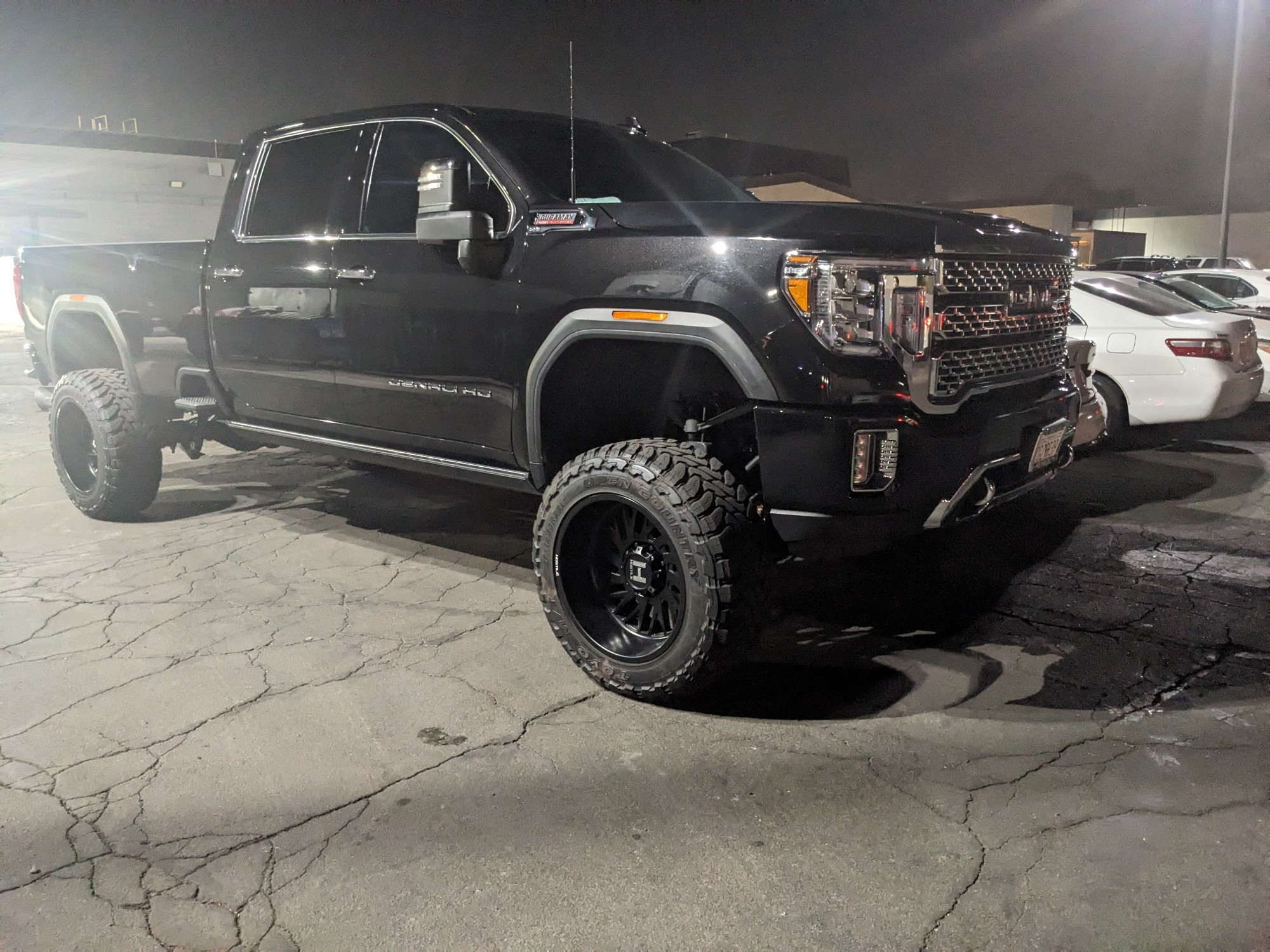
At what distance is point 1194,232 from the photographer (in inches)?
1841

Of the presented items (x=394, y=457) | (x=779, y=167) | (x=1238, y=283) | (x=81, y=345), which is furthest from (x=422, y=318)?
(x=779, y=167)

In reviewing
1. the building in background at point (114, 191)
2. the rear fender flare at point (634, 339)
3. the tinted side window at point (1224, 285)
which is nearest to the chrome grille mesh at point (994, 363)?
the rear fender flare at point (634, 339)

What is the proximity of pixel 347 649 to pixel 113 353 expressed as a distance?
315 cm

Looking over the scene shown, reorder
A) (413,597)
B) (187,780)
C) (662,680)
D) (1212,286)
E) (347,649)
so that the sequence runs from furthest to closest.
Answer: (1212,286)
(413,597)
(347,649)
(662,680)
(187,780)

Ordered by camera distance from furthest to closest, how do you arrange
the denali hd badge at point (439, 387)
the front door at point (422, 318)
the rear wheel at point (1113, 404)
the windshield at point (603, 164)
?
the rear wheel at point (1113, 404) < the windshield at point (603, 164) < the denali hd badge at point (439, 387) < the front door at point (422, 318)

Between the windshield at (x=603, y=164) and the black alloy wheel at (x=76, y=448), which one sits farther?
the black alloy wheel at (x=76, y=448)

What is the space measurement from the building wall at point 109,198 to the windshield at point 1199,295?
2233 centimetres

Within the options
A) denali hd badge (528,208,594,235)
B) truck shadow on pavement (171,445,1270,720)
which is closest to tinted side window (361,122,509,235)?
denali hd badge (528,208,594,235)

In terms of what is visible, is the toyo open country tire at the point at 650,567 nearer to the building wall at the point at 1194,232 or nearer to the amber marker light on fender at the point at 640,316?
the amber marker light on fender at the point at 640,316

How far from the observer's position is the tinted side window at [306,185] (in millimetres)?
4605

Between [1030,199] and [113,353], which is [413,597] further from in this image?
[1030,199]

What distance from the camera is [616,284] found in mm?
3447

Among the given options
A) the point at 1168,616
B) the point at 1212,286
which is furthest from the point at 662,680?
the point at 1212,286

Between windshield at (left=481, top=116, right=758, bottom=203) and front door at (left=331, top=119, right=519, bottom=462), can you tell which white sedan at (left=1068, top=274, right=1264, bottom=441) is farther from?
front door at (left=331, top=119, right=519, bottom=462)
